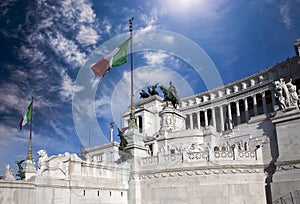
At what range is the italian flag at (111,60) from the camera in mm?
24016

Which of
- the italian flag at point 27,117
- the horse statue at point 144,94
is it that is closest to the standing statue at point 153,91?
the horse statue at point 144,94

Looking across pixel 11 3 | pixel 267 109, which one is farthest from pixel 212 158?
pixel 267 109

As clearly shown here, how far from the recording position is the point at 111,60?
24.7 meters

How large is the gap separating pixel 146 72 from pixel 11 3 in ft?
45.9

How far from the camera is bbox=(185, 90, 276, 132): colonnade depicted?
222 ft

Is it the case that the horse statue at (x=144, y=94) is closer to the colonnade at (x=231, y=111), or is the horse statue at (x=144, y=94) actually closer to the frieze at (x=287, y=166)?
the colonnade at (x=231, y=111)

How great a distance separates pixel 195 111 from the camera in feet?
264

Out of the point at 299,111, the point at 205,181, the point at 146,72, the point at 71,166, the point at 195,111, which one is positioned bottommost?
the point at 205,181

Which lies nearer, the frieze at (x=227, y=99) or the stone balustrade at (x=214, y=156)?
the stone balustrade at (x=214, y=156)

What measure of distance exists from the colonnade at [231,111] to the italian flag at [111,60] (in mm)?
46344

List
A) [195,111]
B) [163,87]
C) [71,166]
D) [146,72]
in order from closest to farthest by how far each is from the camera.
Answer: [71,166] < [146,72] < [163,87] < [195,111]

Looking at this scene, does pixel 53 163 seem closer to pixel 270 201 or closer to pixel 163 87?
pixel 270 201

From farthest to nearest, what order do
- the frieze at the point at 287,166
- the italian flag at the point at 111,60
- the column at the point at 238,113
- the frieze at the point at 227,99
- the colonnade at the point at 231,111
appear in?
the column at the point at 238,113
the colonnade at the point at 231,111
the frieze at the point at 227,99
the italian flag at the point at 111,60
the frieze at the point at 287,166

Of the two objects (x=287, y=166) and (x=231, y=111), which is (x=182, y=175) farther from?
(x=231, y=111)
